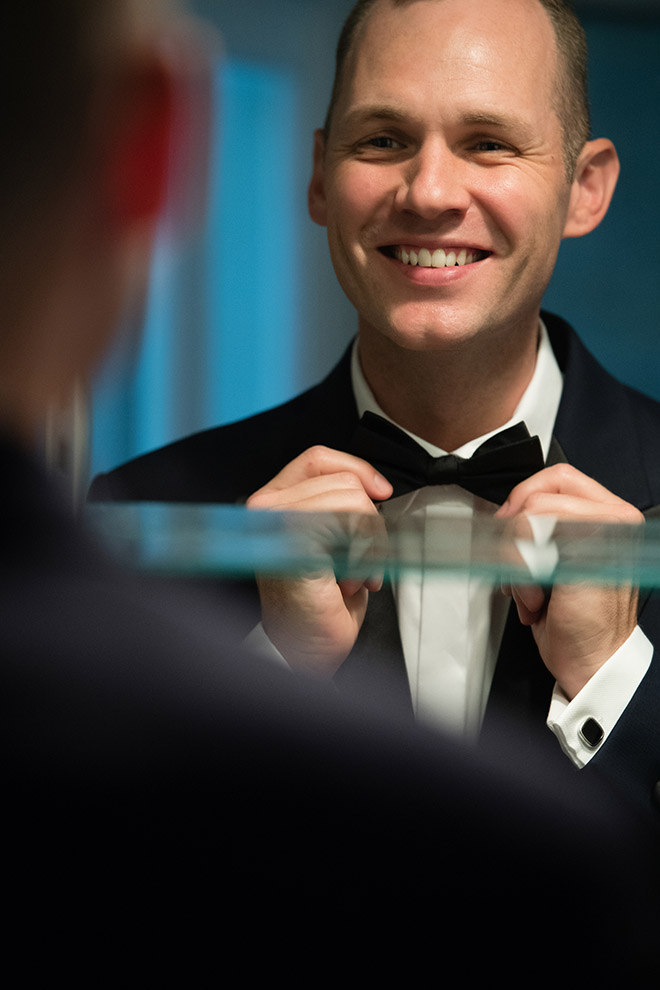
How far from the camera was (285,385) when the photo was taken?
0.98 meters

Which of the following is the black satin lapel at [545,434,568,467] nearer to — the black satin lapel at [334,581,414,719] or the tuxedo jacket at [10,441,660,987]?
the black satin lapel at [334,581,414,719]

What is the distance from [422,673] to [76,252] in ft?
1.68

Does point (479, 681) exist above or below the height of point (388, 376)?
below

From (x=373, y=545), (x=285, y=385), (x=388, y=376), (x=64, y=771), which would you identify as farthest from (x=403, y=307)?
(x=64, y=771)

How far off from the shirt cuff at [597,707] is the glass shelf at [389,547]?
215mm

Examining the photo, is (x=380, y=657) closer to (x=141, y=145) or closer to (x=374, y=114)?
(x=374, y=114)

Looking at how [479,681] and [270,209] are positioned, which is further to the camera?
[270,209]

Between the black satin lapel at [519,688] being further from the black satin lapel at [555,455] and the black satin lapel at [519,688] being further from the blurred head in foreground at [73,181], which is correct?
the blurred head in foreground at [73,181]

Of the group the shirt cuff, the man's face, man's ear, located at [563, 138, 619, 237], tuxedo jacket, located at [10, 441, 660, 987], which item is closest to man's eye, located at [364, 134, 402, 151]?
the man's face

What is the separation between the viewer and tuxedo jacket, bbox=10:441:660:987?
34 cm

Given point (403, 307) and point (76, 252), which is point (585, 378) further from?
point (76, 252)

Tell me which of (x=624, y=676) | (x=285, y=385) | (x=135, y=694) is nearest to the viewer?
(x=135, y=694)

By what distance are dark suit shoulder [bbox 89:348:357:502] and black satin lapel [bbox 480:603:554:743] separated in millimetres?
216

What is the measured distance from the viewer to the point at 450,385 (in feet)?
2.85
